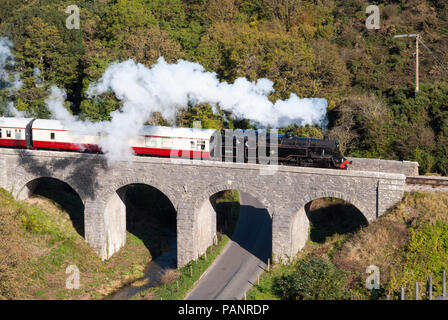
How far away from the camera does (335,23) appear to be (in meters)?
78.2

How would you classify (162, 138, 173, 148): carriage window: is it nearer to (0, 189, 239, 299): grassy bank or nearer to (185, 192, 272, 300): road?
(0, 189, 239, 299): grassy bank

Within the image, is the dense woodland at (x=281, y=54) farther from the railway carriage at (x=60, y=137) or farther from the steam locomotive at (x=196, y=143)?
the railway carriage at (x=60, y=137)

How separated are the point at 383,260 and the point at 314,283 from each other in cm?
524

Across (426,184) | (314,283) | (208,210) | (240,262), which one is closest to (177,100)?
(208,210)

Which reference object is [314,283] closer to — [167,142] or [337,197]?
[337,197]

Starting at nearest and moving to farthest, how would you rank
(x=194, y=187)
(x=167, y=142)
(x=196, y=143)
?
(x=194, y=187) < (x=196, y=143) < (x=167, y=142)

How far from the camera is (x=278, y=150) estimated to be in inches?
1692

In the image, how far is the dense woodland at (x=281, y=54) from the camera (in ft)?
177

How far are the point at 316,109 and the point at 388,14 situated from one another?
3641 cm

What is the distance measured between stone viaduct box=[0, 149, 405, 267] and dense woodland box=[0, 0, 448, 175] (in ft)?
31.2

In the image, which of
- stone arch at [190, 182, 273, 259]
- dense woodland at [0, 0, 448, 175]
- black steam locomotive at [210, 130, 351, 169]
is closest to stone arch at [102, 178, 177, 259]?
stone arch at [190, 182, 273, 259]

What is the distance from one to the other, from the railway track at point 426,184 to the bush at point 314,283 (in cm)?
913

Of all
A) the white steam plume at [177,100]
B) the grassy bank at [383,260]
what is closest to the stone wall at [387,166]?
the grassy bank at [383,260]

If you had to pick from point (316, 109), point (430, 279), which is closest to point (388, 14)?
point (316, 109)
